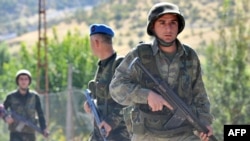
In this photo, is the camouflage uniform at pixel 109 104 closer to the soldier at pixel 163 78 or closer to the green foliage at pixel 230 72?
the soldier at pixel 163 78

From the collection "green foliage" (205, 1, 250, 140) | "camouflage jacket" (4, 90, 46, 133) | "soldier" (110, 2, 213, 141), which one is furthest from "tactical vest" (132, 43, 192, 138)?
"green foliage" (205, 1, 250, 140)

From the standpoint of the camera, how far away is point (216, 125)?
63.5 feet

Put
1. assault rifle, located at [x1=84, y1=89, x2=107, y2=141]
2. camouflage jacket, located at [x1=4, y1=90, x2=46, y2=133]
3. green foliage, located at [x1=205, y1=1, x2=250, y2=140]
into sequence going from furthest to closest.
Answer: green foliage, located at [x1=205, y1=1, x2=250, y2=140] < camouflage jacket, located at [x1=4, y1=90, x2=46, y2=133] < assault rifle, located at [x1=84, y1=89, x2=107, y2=141]

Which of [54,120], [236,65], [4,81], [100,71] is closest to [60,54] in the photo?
[4,81]

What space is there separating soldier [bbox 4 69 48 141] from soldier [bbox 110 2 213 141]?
5.92 meters

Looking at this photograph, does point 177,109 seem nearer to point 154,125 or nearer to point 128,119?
point 154,125

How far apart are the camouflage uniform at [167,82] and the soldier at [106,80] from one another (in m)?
1.57

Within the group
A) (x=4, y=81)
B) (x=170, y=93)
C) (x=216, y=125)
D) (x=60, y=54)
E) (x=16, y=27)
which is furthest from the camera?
(x=16, y=27)

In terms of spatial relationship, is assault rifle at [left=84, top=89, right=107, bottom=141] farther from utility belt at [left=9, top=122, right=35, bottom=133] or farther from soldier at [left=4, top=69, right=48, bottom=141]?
utility belt at [left=9, top=122, right=35, bottom=133]

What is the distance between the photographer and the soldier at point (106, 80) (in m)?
7.45

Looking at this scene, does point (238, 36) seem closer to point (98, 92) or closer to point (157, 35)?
point (98, 92)

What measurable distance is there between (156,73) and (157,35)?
0.27 metres

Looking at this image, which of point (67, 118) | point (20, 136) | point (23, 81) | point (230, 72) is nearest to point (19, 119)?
point (20, 136)

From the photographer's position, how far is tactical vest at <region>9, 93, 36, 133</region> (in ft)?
38.4
